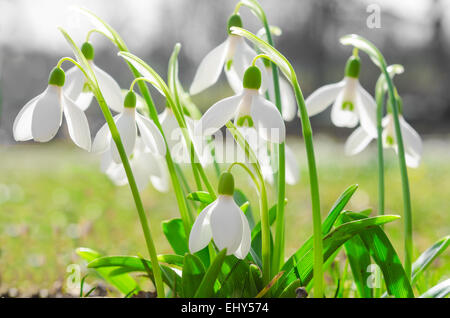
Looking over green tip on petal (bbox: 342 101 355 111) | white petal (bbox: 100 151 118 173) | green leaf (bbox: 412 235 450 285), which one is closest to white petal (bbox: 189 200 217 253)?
white petal (bbox: 100 151 118 173)

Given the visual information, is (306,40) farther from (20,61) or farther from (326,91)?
(326,91)

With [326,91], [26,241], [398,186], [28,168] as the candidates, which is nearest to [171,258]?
[326,91]

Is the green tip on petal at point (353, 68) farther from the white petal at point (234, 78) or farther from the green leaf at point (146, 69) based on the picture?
the green leaf at point (146, 69)

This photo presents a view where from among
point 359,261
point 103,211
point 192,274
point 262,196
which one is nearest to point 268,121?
point 262,196

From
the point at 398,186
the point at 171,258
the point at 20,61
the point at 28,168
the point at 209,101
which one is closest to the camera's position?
the point at 171,258

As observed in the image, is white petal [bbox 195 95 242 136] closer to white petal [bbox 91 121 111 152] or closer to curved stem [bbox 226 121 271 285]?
curved stem [bbox 226 121 271 285]

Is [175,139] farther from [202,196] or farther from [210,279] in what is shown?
[210,279]
